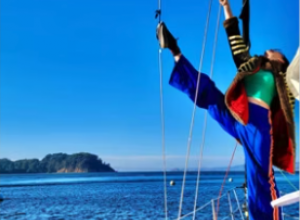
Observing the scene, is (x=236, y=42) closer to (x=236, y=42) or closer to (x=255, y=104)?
(x=236, y=42)

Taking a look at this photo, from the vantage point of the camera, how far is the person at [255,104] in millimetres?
2611

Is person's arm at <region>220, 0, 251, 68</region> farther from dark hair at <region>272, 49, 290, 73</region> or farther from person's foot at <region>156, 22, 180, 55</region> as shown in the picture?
person's foot at <region>156, 22, 180, 55</region>

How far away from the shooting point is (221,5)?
2.84m

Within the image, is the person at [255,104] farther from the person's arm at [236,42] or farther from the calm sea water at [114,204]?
the calm sea water at [114,204]

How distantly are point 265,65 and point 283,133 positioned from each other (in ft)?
1.48

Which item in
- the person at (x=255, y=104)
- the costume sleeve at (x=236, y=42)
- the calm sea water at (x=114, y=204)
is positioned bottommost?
the calm sea water at (x=114, y=204)

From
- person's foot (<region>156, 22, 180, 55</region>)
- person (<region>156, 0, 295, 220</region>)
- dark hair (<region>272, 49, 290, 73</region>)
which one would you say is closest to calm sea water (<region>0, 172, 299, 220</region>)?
person (<region>156, 0, 295, 220</region>)

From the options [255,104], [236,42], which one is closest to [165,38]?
[236,42]

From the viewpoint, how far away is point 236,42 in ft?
8.78

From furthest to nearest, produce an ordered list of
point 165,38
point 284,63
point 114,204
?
point 114,204 < point 284,63 < point 165,38

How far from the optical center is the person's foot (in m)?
2.59

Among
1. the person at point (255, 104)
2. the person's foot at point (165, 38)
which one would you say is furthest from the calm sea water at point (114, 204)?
the person's foot at point (165, 38)

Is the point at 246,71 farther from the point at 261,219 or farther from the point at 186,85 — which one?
the point at 261,219

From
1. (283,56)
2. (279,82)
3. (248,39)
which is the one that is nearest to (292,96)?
(279,82)
